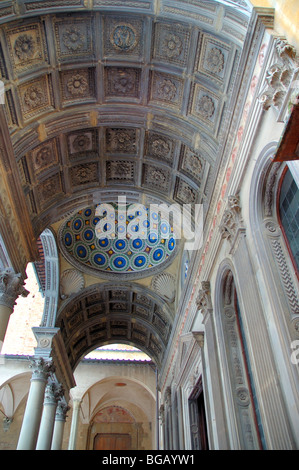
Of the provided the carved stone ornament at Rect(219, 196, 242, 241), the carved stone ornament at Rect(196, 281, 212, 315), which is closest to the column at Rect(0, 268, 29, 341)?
the carved stone ornament at Rect(196, 281, 212, 315)

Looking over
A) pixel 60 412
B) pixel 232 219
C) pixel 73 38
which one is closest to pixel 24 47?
pixel 73 38

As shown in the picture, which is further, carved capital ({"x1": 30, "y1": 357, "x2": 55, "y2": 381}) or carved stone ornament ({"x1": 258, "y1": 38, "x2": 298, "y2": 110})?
carved capital ({"x1": 30, "y1": 357, "x2": 55, "y2": 381})

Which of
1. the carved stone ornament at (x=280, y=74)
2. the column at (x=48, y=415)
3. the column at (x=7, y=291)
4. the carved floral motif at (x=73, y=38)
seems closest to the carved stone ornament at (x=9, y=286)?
the column at (x=7, y=291)

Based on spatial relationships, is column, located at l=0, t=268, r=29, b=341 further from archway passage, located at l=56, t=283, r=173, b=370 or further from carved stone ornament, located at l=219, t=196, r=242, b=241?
archway passage, located at l=56, t=283, r=173, b=370

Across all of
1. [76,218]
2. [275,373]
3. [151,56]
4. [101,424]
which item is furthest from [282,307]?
[101,424]

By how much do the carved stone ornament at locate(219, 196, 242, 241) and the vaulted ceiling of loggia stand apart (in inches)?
58.4

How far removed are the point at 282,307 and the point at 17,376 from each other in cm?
1692

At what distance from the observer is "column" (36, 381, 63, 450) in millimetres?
13055

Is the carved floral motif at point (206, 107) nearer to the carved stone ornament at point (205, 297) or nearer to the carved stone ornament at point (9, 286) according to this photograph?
the carved stone ornament at point (205, 297)

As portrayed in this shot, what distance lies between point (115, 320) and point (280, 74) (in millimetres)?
14592

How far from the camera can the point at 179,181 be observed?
10.3m

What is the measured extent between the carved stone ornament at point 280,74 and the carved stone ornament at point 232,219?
5.95ft

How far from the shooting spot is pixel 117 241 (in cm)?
1532
